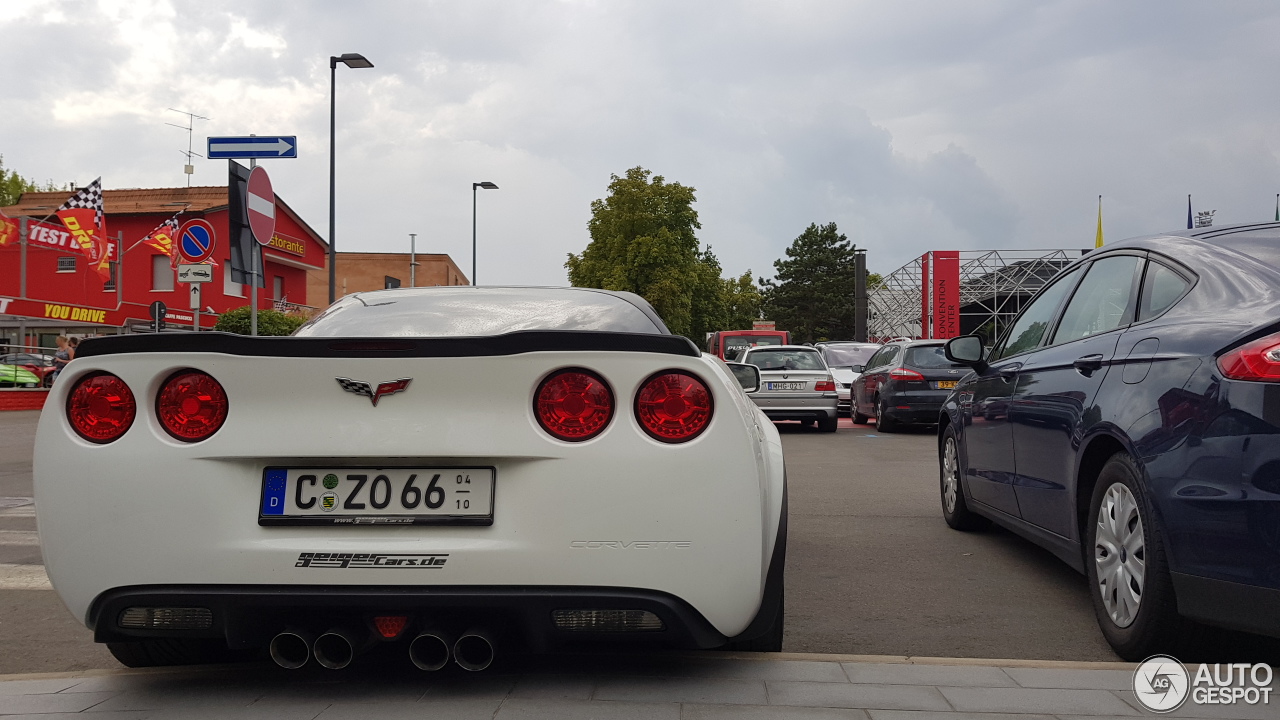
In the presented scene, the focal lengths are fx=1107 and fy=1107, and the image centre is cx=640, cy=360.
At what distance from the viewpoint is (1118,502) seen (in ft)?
12.5

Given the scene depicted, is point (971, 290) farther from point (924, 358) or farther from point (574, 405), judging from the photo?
point (574, 405)

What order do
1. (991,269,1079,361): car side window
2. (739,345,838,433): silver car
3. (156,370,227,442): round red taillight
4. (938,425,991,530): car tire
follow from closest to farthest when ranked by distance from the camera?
1. (156,370,227,442): round red taillight
2. (991,269,1079,361): car side window
3. (938,425,991,530): car tire
4. (739,345,838,433): silver car

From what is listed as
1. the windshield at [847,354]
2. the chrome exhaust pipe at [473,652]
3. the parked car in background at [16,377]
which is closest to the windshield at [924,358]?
the windshield at [847,354]

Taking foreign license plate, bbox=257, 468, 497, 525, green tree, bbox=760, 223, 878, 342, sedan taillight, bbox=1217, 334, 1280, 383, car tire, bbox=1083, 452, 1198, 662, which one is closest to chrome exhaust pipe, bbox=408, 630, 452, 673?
foreign license plate, bbox=257, 468, 497, 525

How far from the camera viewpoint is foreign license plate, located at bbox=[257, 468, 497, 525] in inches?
118

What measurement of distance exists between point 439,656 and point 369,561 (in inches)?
15.8

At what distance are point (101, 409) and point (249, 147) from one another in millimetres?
7717

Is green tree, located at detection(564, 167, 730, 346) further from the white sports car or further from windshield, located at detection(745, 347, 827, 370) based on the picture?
the white sports car

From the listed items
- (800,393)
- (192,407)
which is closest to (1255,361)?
(192,407)

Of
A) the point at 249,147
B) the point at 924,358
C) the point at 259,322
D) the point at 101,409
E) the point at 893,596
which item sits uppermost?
the point at 249,147

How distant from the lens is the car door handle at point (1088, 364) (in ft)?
13.6

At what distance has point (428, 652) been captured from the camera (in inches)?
125

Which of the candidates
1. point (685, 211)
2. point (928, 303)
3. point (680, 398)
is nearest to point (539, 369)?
point (680, 398)

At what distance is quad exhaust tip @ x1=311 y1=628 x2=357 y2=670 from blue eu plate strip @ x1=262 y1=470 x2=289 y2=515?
38 cm
